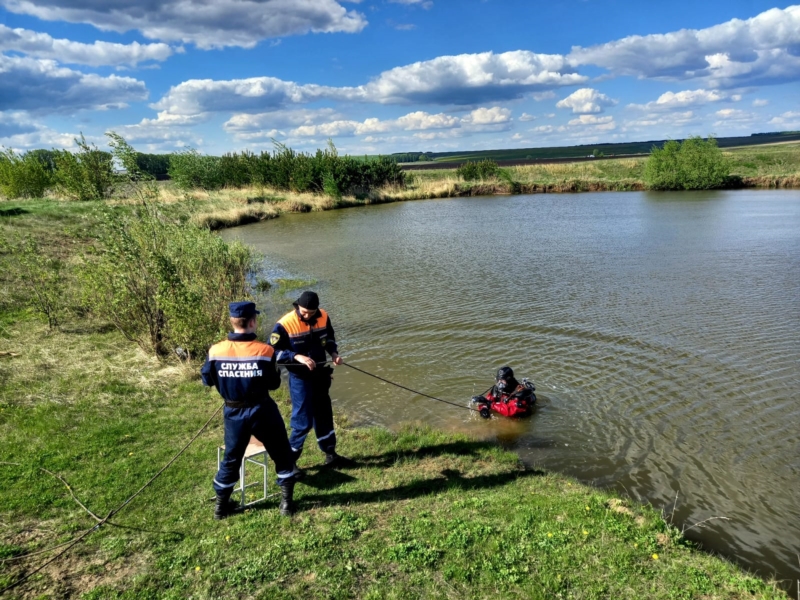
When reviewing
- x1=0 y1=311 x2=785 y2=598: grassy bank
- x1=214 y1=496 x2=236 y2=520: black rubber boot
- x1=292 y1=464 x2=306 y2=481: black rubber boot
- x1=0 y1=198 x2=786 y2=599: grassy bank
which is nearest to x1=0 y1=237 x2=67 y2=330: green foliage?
x1=0 y1=198 x2=786 y2=599: grassy bank

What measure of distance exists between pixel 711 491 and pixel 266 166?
52.4 metres

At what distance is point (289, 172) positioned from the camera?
51156mm

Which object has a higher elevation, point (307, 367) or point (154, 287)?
point (154, 287)

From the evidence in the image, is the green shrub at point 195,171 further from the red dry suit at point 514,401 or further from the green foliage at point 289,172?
the red dry suit at point 514,401

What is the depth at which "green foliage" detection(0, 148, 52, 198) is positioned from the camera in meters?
32.0

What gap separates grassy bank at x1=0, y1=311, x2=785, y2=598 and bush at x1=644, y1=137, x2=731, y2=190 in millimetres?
53264

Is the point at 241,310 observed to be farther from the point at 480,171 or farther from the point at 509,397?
the point at 480,171

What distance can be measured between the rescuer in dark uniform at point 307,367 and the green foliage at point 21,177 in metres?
35.6

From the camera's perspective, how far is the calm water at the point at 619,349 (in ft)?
22.6

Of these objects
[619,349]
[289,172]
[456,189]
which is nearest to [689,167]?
[456,189]

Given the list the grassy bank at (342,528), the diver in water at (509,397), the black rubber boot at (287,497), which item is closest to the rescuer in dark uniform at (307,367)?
the grassy bank at (342,528)

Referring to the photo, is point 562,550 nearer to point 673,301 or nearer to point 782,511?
point 782,511

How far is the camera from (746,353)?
430 inches

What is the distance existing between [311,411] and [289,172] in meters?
48.0
